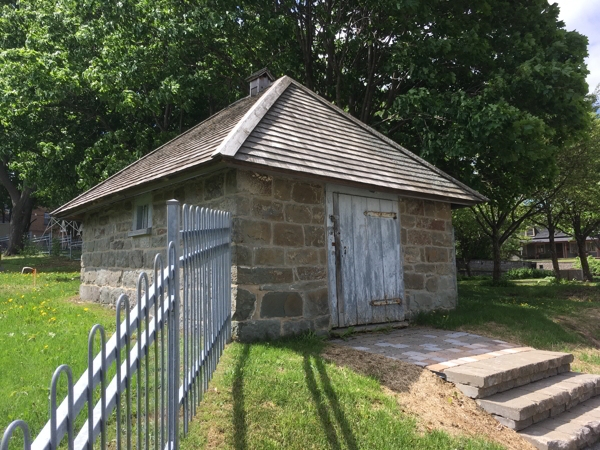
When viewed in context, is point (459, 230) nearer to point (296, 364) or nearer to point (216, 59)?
point (216, 59)

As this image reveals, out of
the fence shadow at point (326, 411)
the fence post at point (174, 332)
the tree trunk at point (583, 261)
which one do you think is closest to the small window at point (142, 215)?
the fence shadow at point (326, 411)

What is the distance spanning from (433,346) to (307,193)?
9.51ft

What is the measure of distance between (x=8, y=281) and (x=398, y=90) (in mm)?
13174

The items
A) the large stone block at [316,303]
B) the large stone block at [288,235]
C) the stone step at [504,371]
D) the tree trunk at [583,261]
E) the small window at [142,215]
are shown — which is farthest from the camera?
the tree trunk at [583,261]

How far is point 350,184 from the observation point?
6.99 meters

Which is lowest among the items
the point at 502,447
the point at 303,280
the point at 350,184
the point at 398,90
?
the point at 502,447

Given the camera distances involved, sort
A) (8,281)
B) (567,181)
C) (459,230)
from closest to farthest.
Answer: (8,281), (567,181), (459,230)

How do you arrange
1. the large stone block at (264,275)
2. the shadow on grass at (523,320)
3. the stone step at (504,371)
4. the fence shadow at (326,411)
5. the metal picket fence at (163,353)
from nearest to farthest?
1. the metal picket fence at (163,353)
2. the fence shadow at (326,411)
3. the stone step at (504,371)
4. the large stone block at (264,275)
5. the shadow on grass at (523,320)

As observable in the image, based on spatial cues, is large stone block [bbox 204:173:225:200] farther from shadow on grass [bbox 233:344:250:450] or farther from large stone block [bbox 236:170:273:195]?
shadow on grass [bbox 233:344:250:450]

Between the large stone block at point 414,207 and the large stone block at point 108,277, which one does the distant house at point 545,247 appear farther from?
the large stone block at point 108,277

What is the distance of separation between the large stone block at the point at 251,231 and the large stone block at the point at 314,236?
684 millimetres

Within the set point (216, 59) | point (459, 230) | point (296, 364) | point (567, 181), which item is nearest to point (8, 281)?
point (216, 59)

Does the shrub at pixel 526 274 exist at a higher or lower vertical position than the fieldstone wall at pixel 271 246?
lower

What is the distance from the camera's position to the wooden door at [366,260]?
710 centimetres
